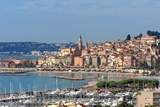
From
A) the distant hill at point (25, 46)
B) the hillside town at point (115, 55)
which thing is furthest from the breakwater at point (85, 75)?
the distant hill at point (25, 46)

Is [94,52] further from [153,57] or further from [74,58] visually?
[153,57]

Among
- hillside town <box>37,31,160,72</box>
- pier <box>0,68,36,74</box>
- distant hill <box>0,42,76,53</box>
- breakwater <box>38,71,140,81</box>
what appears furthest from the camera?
distant hill <box>0,42,76,53</box>

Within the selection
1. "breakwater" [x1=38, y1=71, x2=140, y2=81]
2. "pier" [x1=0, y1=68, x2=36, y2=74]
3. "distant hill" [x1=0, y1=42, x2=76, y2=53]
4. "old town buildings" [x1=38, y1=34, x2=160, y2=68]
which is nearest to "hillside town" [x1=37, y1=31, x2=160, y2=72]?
"old town buildings" [x1=38, y1=34, x2=160, y2=68]

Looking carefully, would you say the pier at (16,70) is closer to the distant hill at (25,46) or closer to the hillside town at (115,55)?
the hillside town at (115,55)

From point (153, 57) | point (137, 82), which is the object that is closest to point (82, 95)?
point (137, 82)

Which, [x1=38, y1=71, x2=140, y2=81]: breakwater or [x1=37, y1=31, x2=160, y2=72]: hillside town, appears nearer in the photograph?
[x1=38, y1=71, x2=140, y2=81]: breakwater

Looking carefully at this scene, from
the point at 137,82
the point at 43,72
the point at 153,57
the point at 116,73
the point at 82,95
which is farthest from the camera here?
the point at 43,72

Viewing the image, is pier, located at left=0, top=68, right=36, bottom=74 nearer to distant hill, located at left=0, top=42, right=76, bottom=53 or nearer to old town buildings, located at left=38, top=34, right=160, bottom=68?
old town buildings, located at left=38, top=34, right=160, bottom=68

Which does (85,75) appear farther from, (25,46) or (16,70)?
(25,46)
